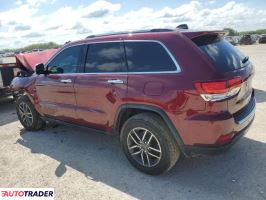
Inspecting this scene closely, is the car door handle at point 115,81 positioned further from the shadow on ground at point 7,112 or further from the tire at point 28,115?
the shadow on ground at point 7,112

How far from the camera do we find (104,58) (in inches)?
183

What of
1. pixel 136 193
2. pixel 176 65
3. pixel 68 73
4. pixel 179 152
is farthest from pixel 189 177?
pixel 68 73

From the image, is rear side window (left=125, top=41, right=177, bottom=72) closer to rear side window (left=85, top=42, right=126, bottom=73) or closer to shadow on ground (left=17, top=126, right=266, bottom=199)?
rear side window (left=85, top=42, right=126, bottom=73)

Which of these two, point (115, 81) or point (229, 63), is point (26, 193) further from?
point (229, 63)

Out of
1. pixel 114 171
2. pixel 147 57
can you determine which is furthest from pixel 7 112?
pixel 147 57

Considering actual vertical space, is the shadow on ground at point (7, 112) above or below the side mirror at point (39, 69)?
below

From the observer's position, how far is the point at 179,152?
13.2 feet

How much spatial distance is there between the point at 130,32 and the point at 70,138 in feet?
8.36

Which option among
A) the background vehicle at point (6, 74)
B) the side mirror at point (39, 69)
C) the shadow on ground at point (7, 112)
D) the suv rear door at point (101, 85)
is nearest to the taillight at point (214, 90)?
the suv rear door at point (101, 85)

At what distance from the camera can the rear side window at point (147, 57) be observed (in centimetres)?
386

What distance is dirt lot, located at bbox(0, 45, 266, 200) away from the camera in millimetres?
3834

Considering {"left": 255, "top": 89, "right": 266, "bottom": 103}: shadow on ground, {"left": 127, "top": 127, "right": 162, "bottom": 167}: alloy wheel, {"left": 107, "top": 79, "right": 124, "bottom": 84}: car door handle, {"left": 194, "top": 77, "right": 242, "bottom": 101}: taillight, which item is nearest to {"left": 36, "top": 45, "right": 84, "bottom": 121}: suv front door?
{"left": 107, "top": 79, "right": 124, "bottom": 84}: car door handle

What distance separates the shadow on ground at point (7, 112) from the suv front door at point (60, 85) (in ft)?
7.27

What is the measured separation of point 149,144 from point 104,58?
4.72 ft
